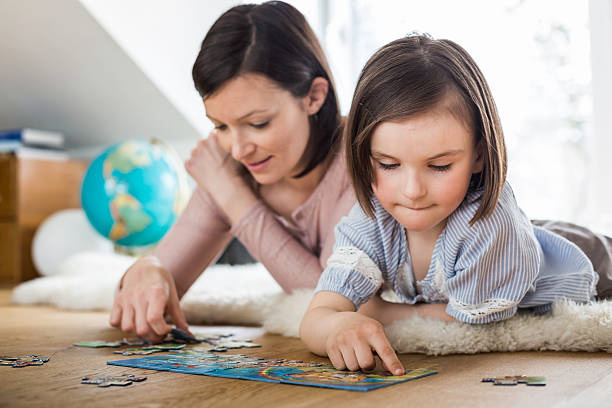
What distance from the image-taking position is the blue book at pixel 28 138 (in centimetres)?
367

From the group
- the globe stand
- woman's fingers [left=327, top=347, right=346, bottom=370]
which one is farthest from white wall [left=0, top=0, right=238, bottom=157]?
woman's fingers [left=327, top=347, right=346, bottom=370]

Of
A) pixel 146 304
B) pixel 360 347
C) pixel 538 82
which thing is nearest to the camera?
pixel 360 347

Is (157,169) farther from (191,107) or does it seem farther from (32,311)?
(32,311)

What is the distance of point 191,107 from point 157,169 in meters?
0.51

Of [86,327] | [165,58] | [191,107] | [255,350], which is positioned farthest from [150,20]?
[255,350]

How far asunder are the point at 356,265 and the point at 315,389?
0.36 m

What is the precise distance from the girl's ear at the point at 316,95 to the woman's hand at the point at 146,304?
19.8 inches

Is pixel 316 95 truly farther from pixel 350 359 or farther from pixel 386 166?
pixel 350 359

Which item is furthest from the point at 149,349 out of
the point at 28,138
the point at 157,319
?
the point at 28,138

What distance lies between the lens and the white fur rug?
1.22 meters

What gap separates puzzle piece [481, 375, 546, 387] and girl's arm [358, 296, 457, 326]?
1.08ft

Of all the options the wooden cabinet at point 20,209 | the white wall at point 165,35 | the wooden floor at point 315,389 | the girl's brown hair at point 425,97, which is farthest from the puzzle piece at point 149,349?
the wooden cabinet at point 20,209

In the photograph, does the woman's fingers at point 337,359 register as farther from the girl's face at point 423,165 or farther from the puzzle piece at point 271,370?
the girl's face at point 423,165

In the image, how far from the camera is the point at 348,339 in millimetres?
1022
